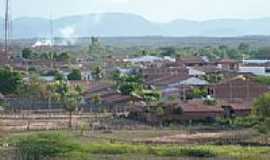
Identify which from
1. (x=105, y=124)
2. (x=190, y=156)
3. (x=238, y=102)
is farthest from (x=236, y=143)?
(x=238, y=102)

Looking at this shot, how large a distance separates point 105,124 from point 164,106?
2404mm

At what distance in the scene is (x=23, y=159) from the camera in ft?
57.5

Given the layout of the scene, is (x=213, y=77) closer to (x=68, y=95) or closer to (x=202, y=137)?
(x=68, y=95)

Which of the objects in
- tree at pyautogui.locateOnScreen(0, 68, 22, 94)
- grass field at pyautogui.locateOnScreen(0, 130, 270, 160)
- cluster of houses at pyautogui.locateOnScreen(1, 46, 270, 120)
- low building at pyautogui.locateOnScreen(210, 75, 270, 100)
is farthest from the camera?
tree at pyautogui.locateOnScreen(0, 68, 22, 94)

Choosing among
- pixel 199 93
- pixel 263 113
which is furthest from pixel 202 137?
pixel 199 93

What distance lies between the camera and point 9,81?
35406mm

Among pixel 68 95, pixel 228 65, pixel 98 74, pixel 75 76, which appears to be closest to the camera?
pixel 68 95

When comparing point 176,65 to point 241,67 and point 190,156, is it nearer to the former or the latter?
point 241,67

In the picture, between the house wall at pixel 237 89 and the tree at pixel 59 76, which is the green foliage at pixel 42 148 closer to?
the house wall at pixel 237 89

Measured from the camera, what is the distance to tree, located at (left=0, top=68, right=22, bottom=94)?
3484cm

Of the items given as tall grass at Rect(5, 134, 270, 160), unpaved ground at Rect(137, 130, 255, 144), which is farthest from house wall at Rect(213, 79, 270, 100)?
tall grass at Rect(5, 134, 270, 160)

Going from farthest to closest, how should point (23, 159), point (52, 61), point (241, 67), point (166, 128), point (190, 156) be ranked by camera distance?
1. point (52, 61)
2. point (241, 67)
3. point (166, 128)
4. point (190, 156)
5. point (23, 159)

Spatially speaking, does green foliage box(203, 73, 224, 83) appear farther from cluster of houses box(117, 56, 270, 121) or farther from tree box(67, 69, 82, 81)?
tree box(67, 69, 82, 81)

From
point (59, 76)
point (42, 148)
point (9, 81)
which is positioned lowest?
point (59, 76)
